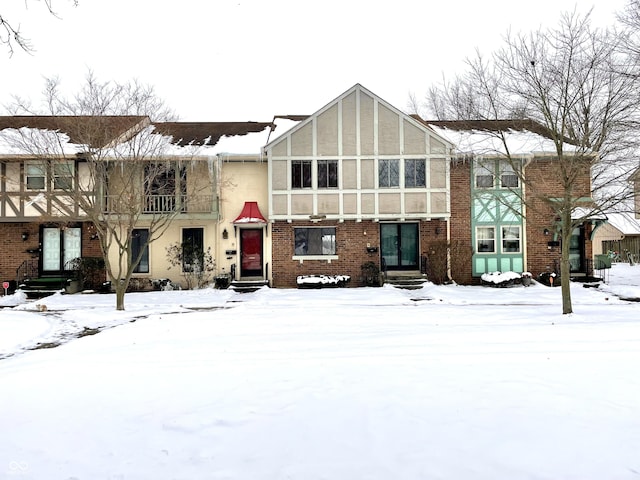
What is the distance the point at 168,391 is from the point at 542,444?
3.80m

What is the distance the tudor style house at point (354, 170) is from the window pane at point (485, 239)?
207 cm

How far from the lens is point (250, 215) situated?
18.5m

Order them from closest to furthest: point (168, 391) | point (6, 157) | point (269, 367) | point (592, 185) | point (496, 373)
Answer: point (168, 391) < point (496, 373) < point (269, 367) < point (592, 185) < point (6, 157)

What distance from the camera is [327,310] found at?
1219 centimetres

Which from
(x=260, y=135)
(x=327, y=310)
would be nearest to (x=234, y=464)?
Answer: (x=327, y=310)

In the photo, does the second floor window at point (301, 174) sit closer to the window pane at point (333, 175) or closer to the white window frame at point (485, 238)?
the window pane at point (333, 175)

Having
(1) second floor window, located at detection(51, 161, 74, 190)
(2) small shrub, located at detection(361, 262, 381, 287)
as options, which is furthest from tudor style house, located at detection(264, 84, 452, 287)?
(1) second floor window, located at detection(51, 161, 74, 190)

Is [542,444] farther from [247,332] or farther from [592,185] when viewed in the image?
[592,185]

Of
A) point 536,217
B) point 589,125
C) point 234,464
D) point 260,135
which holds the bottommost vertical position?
point 234,464

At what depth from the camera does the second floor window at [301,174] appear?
18422 millimetres

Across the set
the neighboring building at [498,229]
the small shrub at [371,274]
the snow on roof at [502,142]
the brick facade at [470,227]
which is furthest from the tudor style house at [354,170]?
the small shrub at [371,274]

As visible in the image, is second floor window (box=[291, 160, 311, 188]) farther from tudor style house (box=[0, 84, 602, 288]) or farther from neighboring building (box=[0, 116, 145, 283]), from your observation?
neighboring building (box=[0, 116, 145, 283])

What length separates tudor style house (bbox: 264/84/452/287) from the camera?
18.3 m

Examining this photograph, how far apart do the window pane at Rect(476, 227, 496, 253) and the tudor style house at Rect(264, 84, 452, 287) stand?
81.4 inches
